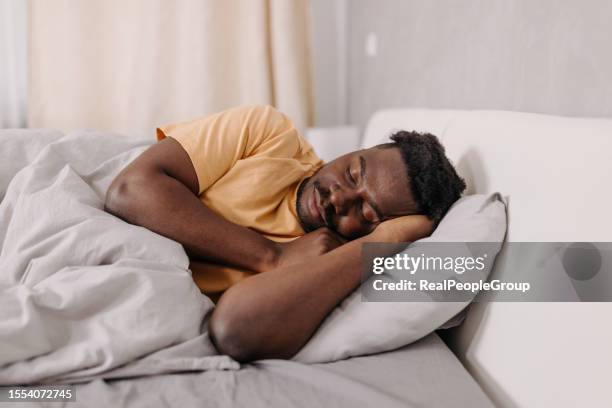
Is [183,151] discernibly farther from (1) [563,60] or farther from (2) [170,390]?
(1) [563,60]

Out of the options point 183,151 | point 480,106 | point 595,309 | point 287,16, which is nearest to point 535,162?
point 595,309

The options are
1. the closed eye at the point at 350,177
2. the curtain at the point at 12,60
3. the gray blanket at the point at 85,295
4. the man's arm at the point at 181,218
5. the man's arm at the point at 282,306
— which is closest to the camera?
the gray blanket at the point at 85,295

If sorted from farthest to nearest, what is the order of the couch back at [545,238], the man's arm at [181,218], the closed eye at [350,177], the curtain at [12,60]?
the curtain at [12,60] < the closed eye at [350,177] < the man's arm at [181,218] < the couch back at [545,238]

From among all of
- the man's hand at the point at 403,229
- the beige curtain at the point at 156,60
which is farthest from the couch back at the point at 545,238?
the beige curtain at the point at 156,60

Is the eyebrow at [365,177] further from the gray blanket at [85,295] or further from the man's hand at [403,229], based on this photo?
the gray blanket at [85,295]

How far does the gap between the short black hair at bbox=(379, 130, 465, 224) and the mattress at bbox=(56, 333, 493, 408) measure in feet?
1.23

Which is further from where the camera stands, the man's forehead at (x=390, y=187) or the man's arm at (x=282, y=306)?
the man's forehead at (x=390, y=187)

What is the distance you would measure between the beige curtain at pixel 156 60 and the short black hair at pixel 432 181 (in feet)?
5.55

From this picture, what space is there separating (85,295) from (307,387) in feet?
1.26

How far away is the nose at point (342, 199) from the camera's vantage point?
121 cm

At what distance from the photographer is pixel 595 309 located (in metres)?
0.71

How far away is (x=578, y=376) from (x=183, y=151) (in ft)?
2.92

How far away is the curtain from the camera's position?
8.71 ft

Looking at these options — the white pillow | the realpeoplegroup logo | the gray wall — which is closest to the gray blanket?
the white pillow
